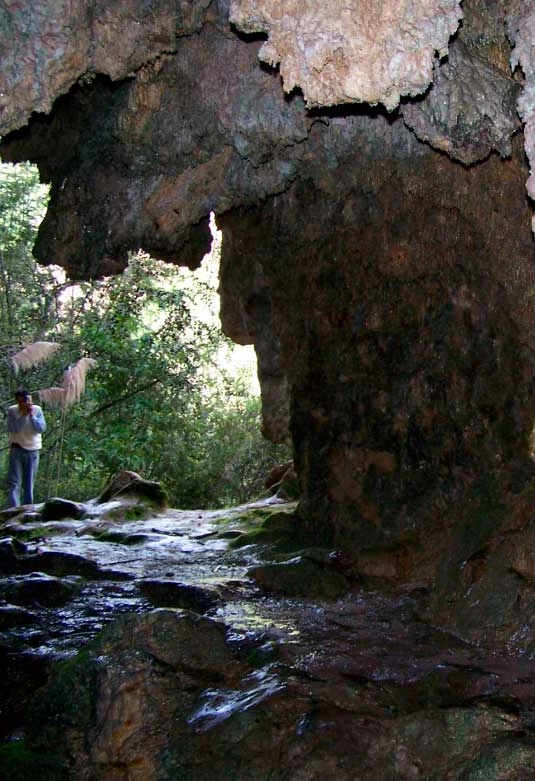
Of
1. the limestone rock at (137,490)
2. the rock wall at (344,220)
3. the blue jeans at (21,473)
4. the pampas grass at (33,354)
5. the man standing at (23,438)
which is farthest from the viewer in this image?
the pampas grass at (33,354)

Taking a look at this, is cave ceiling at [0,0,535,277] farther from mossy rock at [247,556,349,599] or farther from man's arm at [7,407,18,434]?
man's arm at [7,407,18,434]

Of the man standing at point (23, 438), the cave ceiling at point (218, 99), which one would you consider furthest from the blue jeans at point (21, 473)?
the cave ceiling at point (218, 99)

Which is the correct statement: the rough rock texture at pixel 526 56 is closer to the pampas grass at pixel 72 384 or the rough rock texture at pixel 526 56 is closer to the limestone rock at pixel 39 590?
the limestone rock at pixel 39 590

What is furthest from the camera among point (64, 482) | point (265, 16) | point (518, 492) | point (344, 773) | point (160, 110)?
point (64, 482)

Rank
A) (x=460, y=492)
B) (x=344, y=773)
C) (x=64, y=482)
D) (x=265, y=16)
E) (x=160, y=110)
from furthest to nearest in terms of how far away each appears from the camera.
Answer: (x=64, y=482), (x=460, y=492), (x=160, y=110), (x=265, y=16), (x=344, y=773)

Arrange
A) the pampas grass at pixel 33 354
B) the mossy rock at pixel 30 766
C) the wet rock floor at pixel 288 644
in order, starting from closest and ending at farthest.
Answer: the wet rock floor at pixel 288 644
the mossy rock at pixel 30 766
the pampas grass at pixel 33 354

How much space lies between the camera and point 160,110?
575 centimetres

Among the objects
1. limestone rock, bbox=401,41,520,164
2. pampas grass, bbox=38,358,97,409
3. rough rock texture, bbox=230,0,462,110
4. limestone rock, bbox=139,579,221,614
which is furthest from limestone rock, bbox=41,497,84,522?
rough rock texture, bbox=230,0,462,110

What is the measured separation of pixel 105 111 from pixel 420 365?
10.0 ft

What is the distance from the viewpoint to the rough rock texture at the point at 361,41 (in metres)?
3.52

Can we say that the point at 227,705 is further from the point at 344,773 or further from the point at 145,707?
the point at 344,773

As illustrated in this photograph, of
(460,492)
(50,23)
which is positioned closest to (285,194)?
(460,492)

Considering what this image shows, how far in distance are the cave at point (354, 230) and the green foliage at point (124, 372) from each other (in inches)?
206

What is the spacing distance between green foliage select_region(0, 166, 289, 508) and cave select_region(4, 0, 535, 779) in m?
5.23
